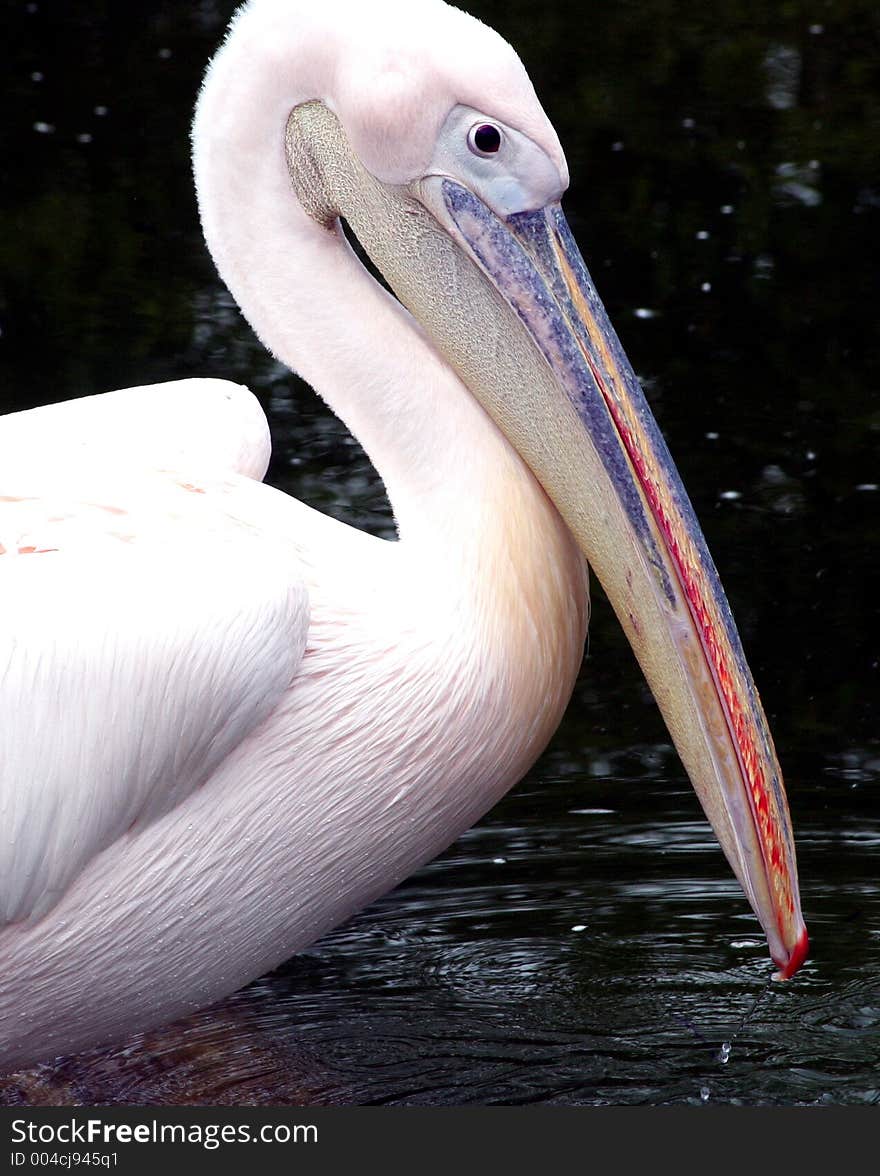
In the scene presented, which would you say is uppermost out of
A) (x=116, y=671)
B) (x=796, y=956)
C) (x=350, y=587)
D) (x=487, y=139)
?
(x=487, y=139)

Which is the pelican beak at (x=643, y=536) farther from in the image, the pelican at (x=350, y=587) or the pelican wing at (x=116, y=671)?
the pelican wing at (x=116, y=671)

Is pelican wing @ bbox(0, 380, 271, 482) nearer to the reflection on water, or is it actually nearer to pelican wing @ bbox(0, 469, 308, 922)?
pelican wing @ bbox(0, 469, 308, 922)

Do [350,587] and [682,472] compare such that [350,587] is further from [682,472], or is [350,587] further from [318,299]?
[682,472]

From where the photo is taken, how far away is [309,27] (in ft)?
9.85

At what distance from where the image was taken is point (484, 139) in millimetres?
2973

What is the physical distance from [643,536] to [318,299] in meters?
0.66

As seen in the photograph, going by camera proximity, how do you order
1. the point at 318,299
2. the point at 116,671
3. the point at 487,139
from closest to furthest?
the point at 116,671 < the point at 487,139 < the point at 318,299

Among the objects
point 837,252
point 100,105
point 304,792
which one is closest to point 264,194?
point 304,792

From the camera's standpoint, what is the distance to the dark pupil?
9.72ft

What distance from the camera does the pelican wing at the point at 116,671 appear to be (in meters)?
2.77

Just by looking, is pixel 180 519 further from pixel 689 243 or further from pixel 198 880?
pixel 689 243

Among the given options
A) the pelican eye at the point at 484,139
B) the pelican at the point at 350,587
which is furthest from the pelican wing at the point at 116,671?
the pelican eye at the point at 484,139

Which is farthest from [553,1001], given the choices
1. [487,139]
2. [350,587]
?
[487,139]

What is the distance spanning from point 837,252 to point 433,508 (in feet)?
18.3
